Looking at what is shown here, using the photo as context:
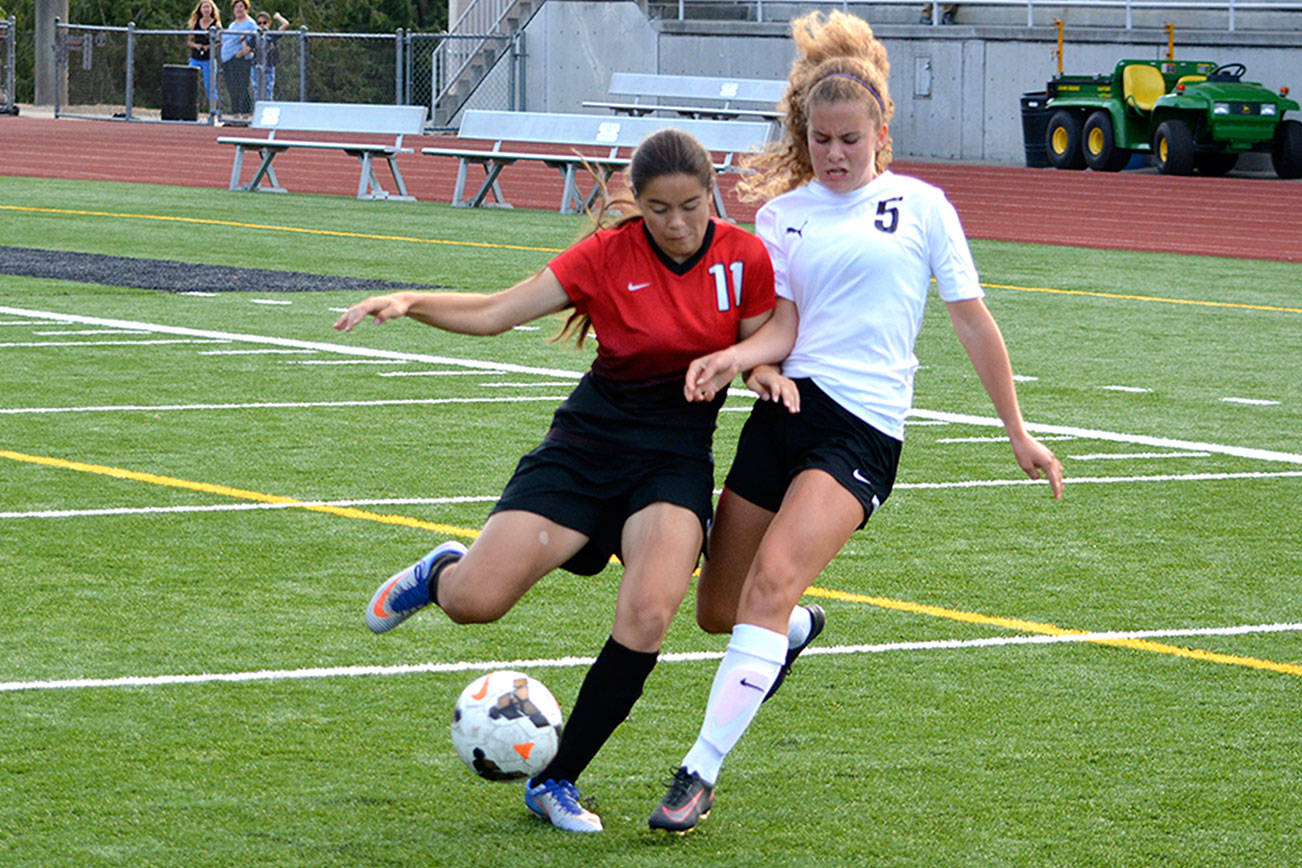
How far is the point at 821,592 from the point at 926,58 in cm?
2987

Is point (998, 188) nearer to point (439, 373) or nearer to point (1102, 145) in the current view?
point (1102, 145)

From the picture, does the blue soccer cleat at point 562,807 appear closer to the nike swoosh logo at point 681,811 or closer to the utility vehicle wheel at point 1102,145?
the nike swoosh logo at point 681,811

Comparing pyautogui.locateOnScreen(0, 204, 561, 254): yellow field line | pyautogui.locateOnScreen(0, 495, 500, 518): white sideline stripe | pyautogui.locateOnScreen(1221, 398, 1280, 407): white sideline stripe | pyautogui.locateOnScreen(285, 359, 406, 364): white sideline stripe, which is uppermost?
pyautogui.locateOnScreen(0, 204, 561, 254): yellow field line

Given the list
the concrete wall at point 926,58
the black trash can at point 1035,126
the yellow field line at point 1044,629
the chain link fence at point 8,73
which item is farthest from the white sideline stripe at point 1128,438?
the chain link fence at point 8,73

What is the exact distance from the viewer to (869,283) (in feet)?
17.6

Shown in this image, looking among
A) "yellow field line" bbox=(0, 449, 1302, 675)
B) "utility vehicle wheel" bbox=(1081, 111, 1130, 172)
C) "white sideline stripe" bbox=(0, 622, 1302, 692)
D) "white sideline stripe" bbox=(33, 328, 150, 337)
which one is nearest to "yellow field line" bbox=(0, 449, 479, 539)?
"yellow field line" bbox=(0, 449, 1302, 675)

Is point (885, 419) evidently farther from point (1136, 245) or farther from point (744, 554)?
point (1136, 245)

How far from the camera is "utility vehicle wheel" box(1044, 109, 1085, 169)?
3241 cm

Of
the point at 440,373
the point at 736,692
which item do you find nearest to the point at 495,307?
the point at 736,692

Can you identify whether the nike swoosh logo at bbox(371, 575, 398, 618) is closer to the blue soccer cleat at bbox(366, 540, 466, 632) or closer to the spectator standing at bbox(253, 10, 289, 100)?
the blue soccer cleat at bbox(366, 540, 466, 632)

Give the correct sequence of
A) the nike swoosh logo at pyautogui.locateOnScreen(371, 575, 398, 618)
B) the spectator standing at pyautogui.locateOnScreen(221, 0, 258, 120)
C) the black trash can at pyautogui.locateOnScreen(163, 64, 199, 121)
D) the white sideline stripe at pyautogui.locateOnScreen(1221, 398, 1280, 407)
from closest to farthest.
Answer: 1. the nike swoosh logo at pyautogui.locateOnScreen(371, 575, 398, 618)
2. the white sideline stripe at pyautogui.locateOnScreen(1221, 398, 1280, 407)
3. the spectator standing at pyautogui.locateOnScreen(221, 0, 258, 120)
4. the black trash can at pyautogui.locateOnScreen(163, 64, 199, 121)

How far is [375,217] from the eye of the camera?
24.8 meters

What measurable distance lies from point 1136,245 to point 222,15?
42480 mm

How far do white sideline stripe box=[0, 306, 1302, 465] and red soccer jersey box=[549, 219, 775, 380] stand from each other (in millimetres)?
5339
